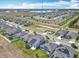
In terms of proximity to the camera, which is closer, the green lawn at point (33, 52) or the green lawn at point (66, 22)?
the green lawn at point (33, 52)

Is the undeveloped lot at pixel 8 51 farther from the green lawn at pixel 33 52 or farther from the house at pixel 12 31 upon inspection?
the house at pixel 12 31

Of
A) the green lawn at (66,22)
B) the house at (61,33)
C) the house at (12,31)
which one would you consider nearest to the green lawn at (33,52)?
the house at (12,31)

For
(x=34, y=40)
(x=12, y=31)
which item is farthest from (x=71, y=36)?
(x=12, y=31)

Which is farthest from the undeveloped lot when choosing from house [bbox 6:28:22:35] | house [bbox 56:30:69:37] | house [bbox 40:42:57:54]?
house [bbox 56:30:69:37]

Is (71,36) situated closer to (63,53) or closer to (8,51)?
(63,53)

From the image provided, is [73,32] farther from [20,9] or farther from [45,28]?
[20,9]

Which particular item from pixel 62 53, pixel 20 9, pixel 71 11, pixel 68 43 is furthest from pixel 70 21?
pixel 20 9

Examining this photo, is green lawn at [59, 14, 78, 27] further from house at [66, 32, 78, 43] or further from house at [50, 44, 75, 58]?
house at [50, 44, 75, 58]

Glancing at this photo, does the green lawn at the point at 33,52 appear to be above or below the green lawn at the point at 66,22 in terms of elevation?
below
